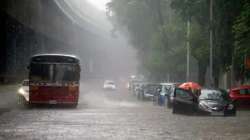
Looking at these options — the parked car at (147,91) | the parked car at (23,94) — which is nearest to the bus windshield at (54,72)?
the parked car at (23,94)

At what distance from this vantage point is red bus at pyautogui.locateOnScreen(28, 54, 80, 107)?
39875 millimetres

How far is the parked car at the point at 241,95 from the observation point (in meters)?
41.8

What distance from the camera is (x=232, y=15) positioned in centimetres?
4788

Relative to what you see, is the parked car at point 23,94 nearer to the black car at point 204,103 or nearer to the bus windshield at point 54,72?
the bus windshield at point 54,72

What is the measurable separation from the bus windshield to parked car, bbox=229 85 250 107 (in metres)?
8.26

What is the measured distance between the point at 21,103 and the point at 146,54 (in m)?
40.3

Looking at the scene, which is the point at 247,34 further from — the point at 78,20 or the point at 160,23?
the point at 78,20

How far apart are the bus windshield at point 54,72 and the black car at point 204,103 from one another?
7.01m

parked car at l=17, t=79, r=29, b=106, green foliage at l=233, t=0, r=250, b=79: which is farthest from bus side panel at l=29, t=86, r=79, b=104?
green foliage at l=233, t=0, r=250, b=79

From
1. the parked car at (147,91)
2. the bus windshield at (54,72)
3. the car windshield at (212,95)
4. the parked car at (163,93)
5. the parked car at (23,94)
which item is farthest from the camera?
the parked car at (147,91)

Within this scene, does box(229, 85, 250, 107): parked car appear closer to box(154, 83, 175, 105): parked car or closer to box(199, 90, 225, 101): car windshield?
box(154, 83, 175, 105): parked car

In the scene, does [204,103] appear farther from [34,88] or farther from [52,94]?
[34,88]

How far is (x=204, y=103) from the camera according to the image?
34688 millimetres

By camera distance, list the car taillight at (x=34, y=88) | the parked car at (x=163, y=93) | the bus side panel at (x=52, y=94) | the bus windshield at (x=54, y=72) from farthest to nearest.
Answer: the parked car at (x=163, y=93) → the bus windshield at (x=54, y=72) → the bus side panel at (x=52, y=94) → the car taillight at (x=34, y=88)
